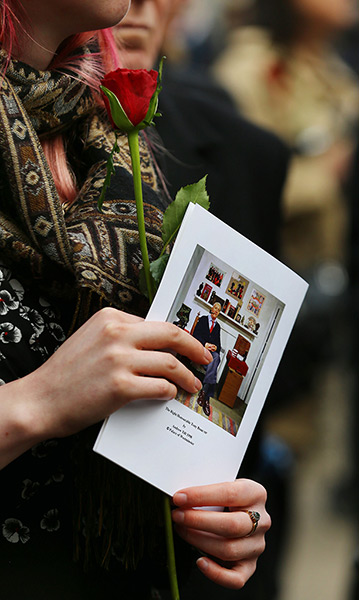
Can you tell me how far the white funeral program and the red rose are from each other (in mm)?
134

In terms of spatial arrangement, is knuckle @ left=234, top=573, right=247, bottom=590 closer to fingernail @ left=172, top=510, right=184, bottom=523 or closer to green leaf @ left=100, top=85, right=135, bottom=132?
fingernail @ left=172, top=510, right=184, bottom=523

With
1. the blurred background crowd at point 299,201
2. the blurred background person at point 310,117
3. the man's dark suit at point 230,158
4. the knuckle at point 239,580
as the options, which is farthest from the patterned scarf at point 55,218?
the blurred background person at point 310,117

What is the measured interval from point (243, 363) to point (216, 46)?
2.98 metres

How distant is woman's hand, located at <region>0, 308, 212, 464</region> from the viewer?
946 mm

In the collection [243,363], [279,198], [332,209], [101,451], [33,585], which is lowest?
[33,585]

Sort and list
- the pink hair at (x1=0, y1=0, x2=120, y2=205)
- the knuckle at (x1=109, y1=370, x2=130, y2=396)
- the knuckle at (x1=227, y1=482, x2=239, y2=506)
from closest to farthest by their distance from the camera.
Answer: the knuckle at (x1=109, y1=370, x2=130, y2=396)
the knuckle at (x1=227, y1=482, x2=239, y2=506)
the pink hair at (x1=0, y1=0, x2=120, y2=205)

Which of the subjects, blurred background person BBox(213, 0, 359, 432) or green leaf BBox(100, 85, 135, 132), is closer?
green leaf BBox(100, 85, 135, 132)

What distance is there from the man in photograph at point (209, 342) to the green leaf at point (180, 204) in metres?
0.11

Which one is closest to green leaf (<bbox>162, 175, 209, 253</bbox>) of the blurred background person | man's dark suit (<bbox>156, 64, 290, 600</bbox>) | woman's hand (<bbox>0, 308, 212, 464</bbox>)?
woman's hand (<bbox>0, 308, 212, 464</bbox>)

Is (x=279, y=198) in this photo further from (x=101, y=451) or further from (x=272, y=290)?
(x=101, y=451)

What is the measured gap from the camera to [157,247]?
115 centimetres

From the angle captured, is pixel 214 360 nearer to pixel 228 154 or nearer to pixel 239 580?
pixel 239 580

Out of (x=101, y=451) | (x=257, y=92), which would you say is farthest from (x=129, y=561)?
(x=257, y=92)

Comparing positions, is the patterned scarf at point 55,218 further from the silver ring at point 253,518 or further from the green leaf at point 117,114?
the silver ring at point 253,518
